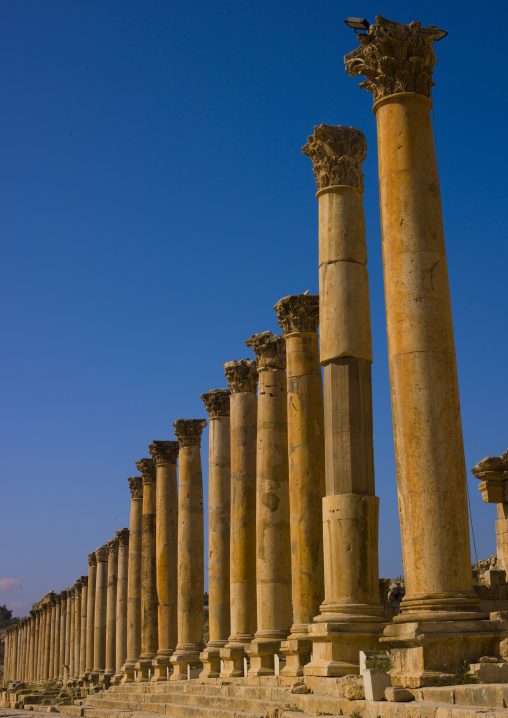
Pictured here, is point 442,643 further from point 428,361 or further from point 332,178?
point 332,178

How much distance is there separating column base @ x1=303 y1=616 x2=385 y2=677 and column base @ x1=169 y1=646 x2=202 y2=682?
59.5 feet

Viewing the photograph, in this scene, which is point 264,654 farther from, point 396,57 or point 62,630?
point 62,630

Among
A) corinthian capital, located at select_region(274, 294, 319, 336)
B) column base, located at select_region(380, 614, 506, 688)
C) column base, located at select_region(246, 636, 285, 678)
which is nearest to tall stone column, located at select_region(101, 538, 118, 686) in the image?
column base, located at select_region(246, 636, 285, 678)

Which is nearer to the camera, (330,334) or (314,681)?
(314,681)

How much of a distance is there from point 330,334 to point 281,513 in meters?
8.52

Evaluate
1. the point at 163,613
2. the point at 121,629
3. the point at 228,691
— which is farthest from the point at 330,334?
the point at 121,629

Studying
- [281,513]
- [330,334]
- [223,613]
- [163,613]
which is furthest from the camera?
[163,613]

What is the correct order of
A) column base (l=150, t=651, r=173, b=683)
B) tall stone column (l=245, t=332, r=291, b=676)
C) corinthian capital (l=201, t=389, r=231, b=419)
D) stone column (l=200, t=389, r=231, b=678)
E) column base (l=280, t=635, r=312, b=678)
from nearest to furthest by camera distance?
1. column base (l=280, t=635, r=312, b=678)
2. tall stone column (l=245, t=332, r=291, b=676)
3. stone column (l=200, t=389, r=231, b=678)
4. corinthian capital (l=201, t=389, r=231, b=419)
5. column base (l=150, t=651, r=173, b=683)

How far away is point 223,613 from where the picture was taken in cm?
3155

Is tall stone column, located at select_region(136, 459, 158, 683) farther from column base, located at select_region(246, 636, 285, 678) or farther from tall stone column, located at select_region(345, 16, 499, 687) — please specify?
tall stone column, located at select_region(345, 16, 499, 687)

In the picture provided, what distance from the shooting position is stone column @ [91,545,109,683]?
5575 centimetres

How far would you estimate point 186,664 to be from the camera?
35.0 meters

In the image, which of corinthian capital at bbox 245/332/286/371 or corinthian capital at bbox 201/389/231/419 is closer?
corinthian capital at bbox 245/332/286/371

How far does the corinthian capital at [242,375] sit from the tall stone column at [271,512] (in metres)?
2.72
